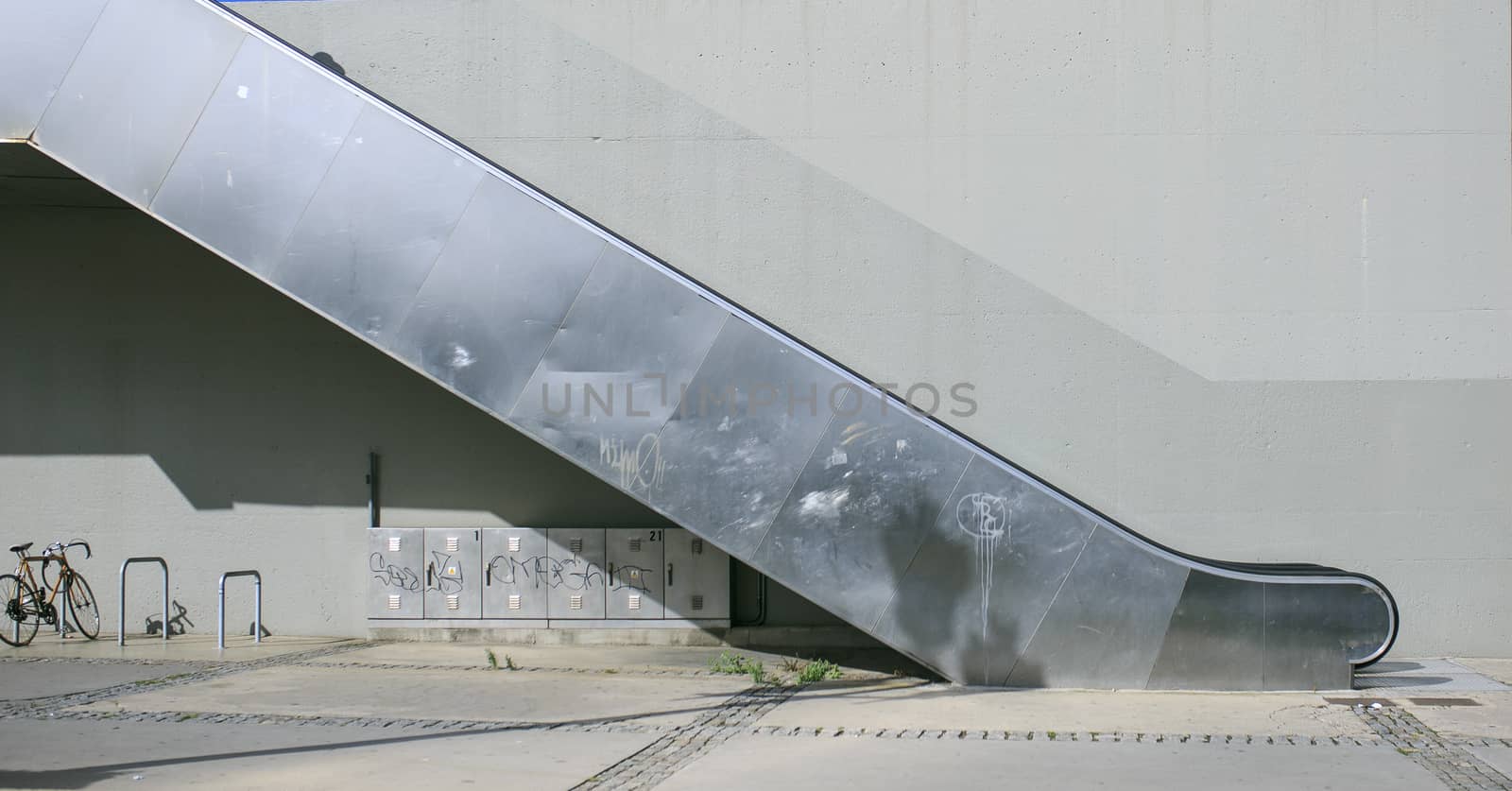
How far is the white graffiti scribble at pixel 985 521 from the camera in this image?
902 cm

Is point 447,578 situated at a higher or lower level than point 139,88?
lower

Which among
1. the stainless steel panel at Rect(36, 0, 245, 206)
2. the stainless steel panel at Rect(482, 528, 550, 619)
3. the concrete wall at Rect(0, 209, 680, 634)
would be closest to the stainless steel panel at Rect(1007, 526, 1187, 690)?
the stainless steel panel at Rect(482, 528, 550, 619)

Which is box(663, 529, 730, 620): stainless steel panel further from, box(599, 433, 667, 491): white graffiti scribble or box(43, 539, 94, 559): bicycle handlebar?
box(43, 539, 94, 559): bicycle handlebar

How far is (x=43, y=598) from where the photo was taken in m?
11.5

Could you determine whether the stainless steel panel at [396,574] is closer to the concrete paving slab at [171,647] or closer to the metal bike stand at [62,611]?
the concrete paving slab at [171,647]

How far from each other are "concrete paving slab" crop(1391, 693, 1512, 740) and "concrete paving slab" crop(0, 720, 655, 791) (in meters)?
5.05

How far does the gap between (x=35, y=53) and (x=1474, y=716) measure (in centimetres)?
1112

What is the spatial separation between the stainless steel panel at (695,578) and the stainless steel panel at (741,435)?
2.34 meters

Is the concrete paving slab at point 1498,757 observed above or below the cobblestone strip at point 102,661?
above

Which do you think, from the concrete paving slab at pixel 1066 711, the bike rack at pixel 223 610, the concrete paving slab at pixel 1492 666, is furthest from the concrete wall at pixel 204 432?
the concrete paving slab at pixel 1492 666

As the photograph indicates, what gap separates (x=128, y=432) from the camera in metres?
12.2

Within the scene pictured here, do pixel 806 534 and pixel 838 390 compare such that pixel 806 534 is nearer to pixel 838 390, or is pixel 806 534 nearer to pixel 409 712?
pixel 838 390

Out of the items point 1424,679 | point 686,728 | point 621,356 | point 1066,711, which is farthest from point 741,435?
point 1424,679

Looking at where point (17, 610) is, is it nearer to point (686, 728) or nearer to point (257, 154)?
point (257, 154)
